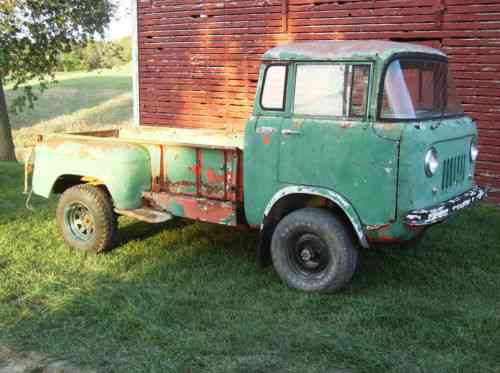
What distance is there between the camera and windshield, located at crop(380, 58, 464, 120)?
4.65m

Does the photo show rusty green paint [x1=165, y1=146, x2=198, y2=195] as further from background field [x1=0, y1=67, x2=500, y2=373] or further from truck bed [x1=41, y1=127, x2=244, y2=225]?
background field [x1=0, y1=67, x2=500, y2=373]

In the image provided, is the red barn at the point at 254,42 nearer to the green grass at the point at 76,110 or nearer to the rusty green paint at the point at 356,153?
the rusty green paint at the point at 356,153

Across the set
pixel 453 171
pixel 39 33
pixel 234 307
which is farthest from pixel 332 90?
pixel 39 33

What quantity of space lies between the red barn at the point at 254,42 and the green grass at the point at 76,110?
18.0 feet

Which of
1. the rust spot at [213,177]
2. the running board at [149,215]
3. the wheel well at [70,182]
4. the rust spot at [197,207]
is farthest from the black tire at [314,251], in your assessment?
the wheel well at [70,182]

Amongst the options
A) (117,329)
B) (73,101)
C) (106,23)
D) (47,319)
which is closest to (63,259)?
(47,319)

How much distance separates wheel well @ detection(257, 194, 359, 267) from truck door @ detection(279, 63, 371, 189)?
27cm

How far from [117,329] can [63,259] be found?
1868 mm

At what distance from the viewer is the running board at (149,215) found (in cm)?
582

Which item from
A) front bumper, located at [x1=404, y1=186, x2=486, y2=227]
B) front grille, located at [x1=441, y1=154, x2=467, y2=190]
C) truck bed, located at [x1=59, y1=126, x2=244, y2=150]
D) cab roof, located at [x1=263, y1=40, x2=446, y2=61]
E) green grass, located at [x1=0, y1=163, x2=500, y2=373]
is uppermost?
cab roof, located at [x1=263, y1=40, x2=446, y2=61]

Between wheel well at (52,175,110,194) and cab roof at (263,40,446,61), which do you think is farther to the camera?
wheel well at (52,175,110,194)

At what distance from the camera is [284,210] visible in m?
5.43

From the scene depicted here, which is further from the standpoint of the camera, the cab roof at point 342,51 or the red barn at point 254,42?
the red barn at point 254,42

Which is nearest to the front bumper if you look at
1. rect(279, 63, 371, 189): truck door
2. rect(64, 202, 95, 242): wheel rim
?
rect(279, 63, 371, 189): truck door
